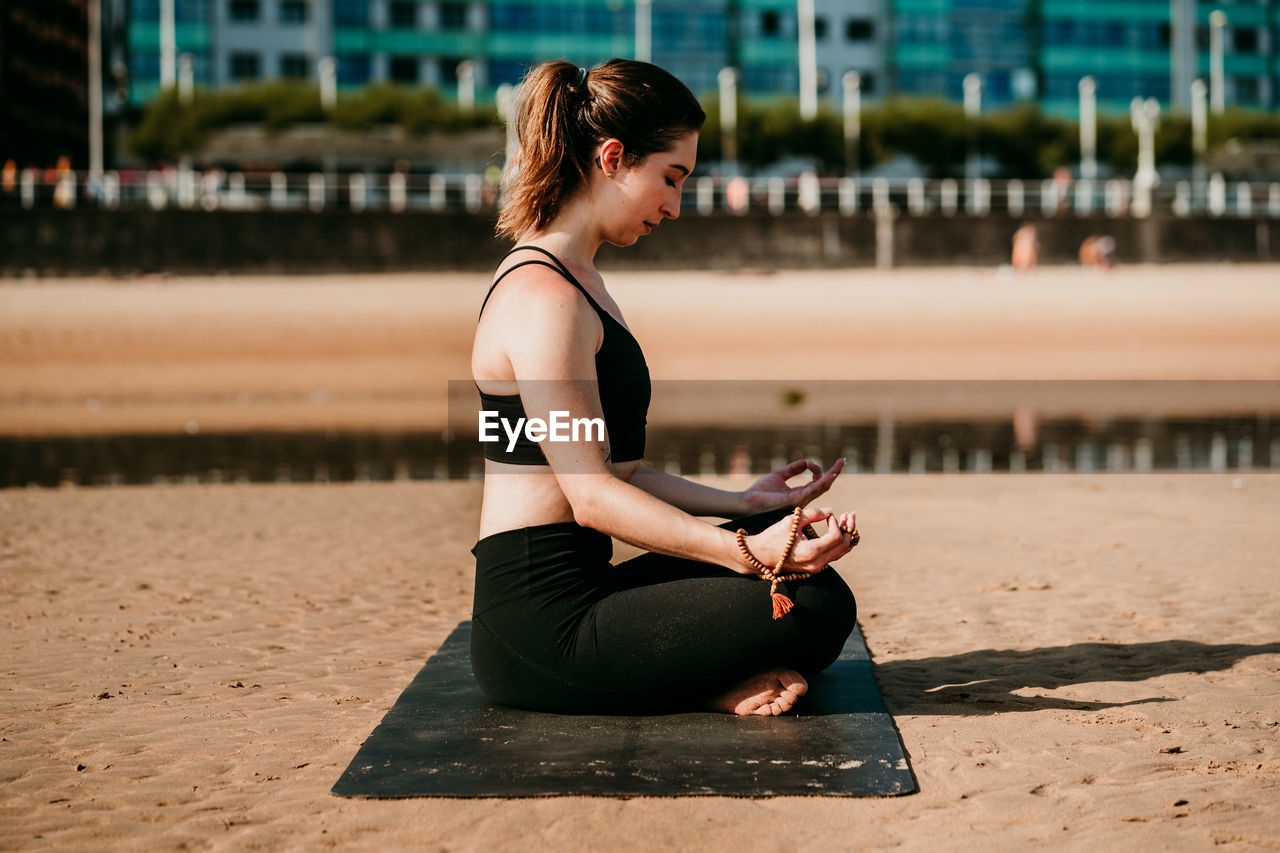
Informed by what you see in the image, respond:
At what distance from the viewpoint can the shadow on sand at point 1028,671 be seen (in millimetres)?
3580

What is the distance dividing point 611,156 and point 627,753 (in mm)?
1267

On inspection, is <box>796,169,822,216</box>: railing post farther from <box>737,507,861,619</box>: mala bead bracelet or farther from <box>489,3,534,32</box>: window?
<box>737,507,861,619</box>: mala bead bracelet

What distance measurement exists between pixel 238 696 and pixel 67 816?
1.00m

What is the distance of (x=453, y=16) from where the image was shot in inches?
2336

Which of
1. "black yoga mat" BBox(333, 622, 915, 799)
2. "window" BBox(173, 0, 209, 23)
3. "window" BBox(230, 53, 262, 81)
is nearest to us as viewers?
"black yoga mat" BBox(333, 622, 915, 799)

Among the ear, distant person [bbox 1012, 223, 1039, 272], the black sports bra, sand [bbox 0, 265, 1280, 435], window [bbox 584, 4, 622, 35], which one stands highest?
window [bbox 584, 4, 622, 35]

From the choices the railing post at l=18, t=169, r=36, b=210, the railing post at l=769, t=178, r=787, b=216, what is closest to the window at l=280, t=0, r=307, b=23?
the railing post at l=18, t=169, r=36, b=210

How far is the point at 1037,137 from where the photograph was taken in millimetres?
52969

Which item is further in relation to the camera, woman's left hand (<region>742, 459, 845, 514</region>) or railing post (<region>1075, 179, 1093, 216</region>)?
railing post (<region>1075, 179, 1093, 216</region>)

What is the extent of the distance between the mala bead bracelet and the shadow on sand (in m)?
0.68

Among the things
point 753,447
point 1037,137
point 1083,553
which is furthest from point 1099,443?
point 1037,137

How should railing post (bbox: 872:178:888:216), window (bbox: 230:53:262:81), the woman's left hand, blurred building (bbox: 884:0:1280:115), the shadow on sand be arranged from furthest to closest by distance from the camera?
blurred building (bbox: 884:0:1280:115)
window (bbox: 230:53:262:81)
railing post (bbox: 872:178:888:216)
the shadow on sand
the woman's left hand

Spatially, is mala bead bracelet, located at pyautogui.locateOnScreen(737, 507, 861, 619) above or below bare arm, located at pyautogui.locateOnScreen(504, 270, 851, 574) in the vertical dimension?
below

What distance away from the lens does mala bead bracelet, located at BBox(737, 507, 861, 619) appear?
2916 millimetres
